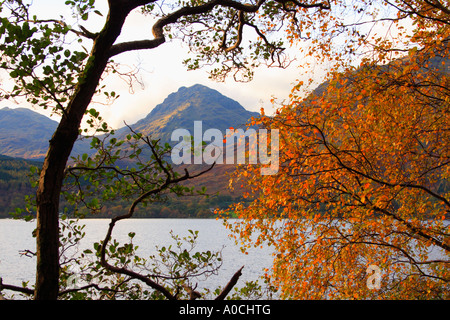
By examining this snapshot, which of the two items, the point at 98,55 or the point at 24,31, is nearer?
the point at 24,31

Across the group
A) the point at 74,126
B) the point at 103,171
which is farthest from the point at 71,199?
the point at 74,126

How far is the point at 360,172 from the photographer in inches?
297

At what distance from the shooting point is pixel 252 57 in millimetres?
8828

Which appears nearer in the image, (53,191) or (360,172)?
(53,191)

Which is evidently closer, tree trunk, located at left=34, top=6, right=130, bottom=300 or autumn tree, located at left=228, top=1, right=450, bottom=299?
tree trunk, located at left=34, top=6, right=130, bottom=300

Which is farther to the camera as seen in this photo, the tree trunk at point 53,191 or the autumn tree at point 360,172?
the autumn tree at point 360,172

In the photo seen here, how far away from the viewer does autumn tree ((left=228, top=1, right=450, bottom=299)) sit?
292 inches

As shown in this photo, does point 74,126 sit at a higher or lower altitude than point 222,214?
higher

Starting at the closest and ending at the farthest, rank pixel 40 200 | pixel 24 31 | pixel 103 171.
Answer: pixel 24 31 < pixel 40 200 < pixel 103 171

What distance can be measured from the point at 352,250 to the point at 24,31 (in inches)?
374

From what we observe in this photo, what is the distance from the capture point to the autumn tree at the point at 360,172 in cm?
741
